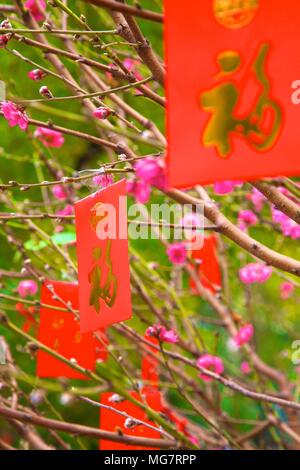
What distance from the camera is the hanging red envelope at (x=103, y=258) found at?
1.31 meters

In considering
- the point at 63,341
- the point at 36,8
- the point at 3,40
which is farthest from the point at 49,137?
the point at 3,40

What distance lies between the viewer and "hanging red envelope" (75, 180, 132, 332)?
1.31 meters

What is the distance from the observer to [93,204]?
133 centimetres

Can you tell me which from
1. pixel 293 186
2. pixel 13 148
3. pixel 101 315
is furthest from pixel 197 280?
pixel 13 148

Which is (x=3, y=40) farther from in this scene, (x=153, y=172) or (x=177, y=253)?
(x=177, y=253)

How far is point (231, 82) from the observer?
3.04 ft

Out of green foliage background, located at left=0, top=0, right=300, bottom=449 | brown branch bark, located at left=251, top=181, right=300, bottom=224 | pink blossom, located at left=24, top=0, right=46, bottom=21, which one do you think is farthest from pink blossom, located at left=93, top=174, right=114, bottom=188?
green foliage background, located at left=0, top=0, right=300, bottom=449

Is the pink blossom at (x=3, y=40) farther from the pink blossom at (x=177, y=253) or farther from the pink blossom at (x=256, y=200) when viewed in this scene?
the pink blossom at (x=256, y=200)

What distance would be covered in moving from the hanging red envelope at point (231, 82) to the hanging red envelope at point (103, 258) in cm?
38

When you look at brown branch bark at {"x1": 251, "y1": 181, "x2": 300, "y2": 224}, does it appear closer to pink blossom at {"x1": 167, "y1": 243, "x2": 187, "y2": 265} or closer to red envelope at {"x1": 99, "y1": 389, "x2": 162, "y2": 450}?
red envelope at {"x1": 99, "y1": 389, "x2": 162, "y2": 450}

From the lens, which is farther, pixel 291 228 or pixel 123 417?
pixel 291 228

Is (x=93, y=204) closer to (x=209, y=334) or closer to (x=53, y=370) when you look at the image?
(x=53, y=370)

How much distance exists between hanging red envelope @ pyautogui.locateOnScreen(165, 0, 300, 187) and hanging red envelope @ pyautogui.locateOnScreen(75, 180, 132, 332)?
38 cm

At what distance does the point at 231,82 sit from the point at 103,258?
0.51 metres
